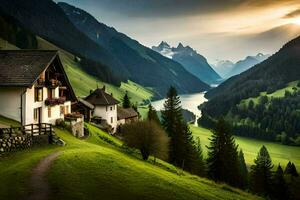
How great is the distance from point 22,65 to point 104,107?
167ft

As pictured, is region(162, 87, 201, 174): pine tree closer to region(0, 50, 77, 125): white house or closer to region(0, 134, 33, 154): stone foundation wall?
region(0, 50, 77, 125): white house

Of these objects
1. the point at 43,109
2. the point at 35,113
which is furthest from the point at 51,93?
the point at 35,113

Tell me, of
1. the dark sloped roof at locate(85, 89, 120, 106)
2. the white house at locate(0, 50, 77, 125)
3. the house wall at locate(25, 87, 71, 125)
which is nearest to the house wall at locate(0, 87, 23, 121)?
the white house at locate(0, 50, 77, 125)

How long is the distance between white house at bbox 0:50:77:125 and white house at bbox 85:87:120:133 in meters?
42.2

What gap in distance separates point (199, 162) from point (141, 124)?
3440cm

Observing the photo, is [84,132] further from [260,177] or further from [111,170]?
[260,177]

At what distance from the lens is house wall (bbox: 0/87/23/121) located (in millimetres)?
48344

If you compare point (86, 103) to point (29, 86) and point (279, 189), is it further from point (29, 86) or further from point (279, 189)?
point (29, 86)

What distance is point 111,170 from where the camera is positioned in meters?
32.8

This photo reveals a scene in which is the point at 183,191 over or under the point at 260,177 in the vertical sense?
over

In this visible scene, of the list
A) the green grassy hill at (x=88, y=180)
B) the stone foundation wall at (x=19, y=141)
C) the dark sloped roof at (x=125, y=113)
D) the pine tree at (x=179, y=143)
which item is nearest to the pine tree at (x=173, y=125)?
the pine tree at (x=179, y=143)

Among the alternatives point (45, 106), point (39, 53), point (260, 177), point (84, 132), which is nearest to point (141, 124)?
point (84, 132)

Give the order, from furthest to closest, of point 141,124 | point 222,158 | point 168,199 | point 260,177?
point 260,177 → point 222,158 → point 141,124 → point 168,199

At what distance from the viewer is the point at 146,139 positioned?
58719mm
